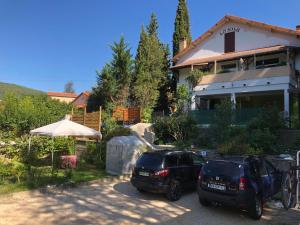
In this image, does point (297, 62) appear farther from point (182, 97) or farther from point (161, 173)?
point (161, 173)

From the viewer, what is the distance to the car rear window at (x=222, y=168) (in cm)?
852

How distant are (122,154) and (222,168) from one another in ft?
20.8

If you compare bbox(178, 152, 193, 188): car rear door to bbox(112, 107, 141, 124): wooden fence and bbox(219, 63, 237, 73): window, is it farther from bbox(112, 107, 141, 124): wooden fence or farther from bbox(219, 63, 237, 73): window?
bbox(219, 63, 237, 73): window

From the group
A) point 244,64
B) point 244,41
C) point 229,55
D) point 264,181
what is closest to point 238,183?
point 264,181

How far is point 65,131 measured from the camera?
1392 centimetres

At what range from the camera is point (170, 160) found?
34.4 feet

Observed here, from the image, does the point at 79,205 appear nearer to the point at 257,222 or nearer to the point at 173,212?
the point at 173,212

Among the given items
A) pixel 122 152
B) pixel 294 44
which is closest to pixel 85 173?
pixel 122 152

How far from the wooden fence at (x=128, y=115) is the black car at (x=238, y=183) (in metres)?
18.0

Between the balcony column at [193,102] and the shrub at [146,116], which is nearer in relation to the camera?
the shrub at [146,116]

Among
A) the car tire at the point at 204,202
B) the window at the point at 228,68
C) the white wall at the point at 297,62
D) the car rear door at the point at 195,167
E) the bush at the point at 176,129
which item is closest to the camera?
the car tire at the point at 204,202

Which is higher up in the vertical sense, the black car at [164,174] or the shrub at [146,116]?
the shrub at [146,116]

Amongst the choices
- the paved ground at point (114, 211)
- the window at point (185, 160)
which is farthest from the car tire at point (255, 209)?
the window at point (185, 160)

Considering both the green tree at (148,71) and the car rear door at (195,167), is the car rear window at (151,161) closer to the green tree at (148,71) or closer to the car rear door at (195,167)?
the car rear door at (195,167)
